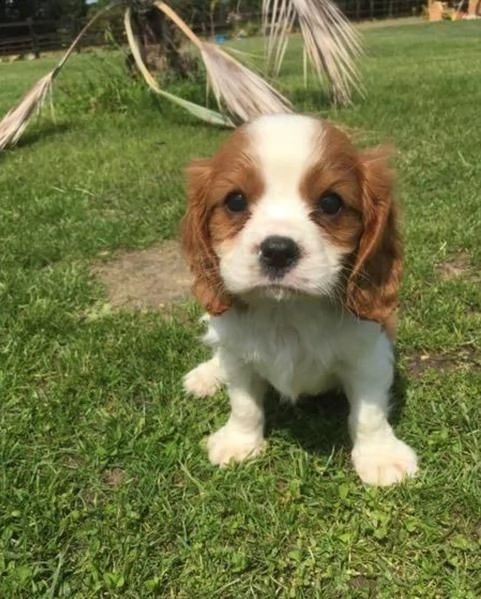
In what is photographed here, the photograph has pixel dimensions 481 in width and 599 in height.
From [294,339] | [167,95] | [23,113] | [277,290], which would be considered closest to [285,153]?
[277,290]

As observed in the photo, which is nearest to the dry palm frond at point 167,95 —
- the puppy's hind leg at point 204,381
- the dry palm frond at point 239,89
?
the dry palm frond at point 239,89

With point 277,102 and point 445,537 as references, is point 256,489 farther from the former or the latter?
point 277,102

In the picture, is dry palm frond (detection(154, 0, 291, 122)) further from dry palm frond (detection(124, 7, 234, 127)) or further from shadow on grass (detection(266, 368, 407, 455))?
shadow on grass (detection(266, 368, 407, 455))

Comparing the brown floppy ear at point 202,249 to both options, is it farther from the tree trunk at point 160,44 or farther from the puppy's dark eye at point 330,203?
the tree trunk at point 160,44

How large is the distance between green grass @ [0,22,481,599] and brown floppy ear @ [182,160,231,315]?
78 cm

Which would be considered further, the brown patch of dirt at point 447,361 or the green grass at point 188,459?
the brown patch of dirt at point 447,361

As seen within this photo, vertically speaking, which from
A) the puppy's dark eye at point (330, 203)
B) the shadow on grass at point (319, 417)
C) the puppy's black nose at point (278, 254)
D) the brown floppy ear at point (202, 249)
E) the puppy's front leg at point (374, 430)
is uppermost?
the puppy's dark eye at point (330, 203)

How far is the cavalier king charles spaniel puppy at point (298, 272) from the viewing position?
103 inches

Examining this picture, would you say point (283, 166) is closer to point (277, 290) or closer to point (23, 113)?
point (277, 290)

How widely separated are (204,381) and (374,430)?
1.00 metres

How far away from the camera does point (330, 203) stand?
2711mm

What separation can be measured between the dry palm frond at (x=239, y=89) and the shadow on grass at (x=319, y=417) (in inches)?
223

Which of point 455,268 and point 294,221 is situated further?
point 455,268

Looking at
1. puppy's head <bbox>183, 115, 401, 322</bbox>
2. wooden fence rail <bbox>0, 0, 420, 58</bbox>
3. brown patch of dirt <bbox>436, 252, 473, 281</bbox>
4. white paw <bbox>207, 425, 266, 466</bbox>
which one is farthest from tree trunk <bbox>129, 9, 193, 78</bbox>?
wooden fence rail <bbox>0, 0, 420, 58</bbox>
